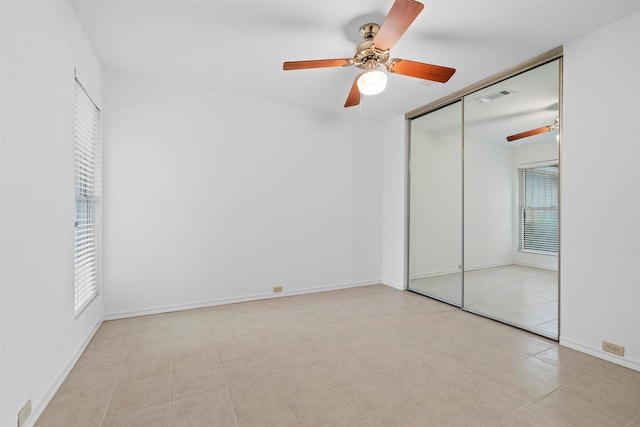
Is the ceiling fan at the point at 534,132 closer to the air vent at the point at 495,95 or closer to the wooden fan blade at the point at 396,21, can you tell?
the air vent at the point at 495,95

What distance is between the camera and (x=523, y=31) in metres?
2.48

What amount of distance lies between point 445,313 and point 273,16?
3.53 m

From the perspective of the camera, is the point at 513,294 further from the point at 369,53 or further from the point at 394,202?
the point at 369,53

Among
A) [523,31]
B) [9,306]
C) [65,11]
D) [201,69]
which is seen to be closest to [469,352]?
[523,31]

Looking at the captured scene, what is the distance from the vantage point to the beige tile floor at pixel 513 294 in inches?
116

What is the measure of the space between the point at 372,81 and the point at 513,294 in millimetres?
2828

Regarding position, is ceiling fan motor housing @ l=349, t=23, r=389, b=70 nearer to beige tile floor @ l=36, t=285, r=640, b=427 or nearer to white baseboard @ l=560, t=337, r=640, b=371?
beige tile floor @ l=36, t=285, r=640, b=427

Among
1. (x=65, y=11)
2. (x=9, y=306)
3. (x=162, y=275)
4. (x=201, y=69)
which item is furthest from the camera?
(x=162, y=275)

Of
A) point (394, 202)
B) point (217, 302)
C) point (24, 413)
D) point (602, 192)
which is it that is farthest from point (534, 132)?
point (24, 413)

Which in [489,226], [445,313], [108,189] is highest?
[108,189]

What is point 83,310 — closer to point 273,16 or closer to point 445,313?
point 273,16

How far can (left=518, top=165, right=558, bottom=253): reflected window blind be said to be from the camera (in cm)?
282

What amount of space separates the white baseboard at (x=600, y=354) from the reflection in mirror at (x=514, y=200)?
0.43 ft

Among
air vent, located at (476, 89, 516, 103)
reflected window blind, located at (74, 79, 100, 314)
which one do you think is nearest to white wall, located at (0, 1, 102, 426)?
reflected window blind, located at (74, 79, 100, 314)
